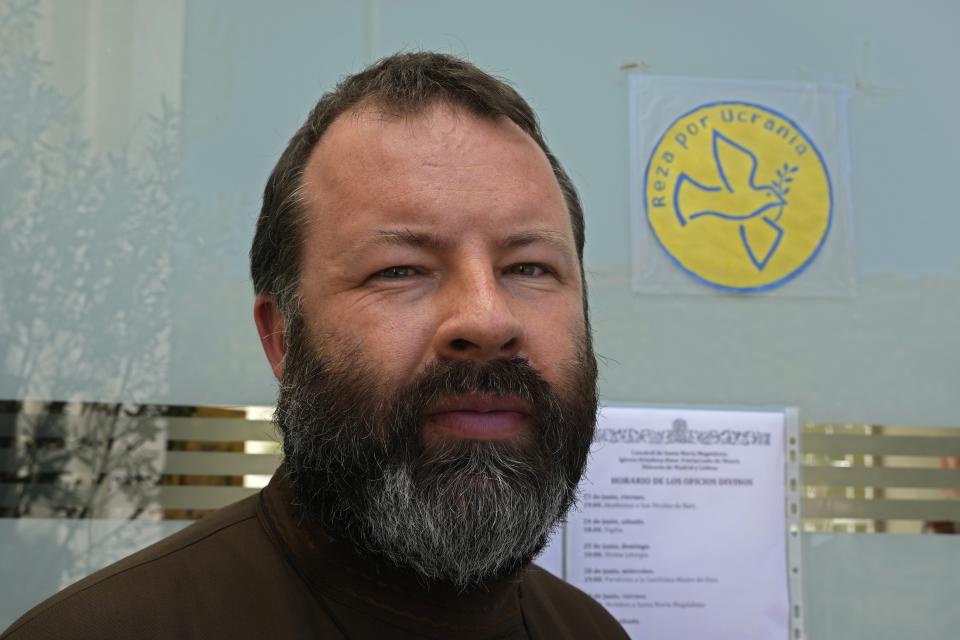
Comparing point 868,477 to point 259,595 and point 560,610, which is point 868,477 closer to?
point 560,610

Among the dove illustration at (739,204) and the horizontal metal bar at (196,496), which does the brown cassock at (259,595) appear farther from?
the dove illustration at (739,204)

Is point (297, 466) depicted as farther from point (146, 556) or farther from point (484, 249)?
point (484, 249)

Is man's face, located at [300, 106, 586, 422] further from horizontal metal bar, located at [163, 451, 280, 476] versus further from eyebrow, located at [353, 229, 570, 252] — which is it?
horizontal metal bar, located at [163, 451, 280, 476]

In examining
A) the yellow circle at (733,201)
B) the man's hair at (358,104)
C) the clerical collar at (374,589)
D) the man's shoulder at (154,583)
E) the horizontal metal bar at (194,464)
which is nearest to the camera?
the man's shoulder at (154,583)

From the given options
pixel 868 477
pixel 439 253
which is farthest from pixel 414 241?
pixel 868 477

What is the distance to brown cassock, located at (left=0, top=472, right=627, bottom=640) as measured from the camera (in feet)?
3.95

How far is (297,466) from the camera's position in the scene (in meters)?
1.41

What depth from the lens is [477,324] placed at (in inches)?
49.1

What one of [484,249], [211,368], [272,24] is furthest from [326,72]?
[484,249]

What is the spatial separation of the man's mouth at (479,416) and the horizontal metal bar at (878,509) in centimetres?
114

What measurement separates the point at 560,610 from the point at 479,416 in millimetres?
597

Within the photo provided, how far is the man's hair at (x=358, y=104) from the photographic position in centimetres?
147

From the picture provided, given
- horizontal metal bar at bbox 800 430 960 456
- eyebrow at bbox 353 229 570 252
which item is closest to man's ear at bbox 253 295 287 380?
eyebrow at bbox 353 229 570 252

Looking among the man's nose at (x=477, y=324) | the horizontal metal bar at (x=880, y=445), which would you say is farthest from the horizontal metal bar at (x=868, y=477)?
the man's nose at (x=477, y=324)
